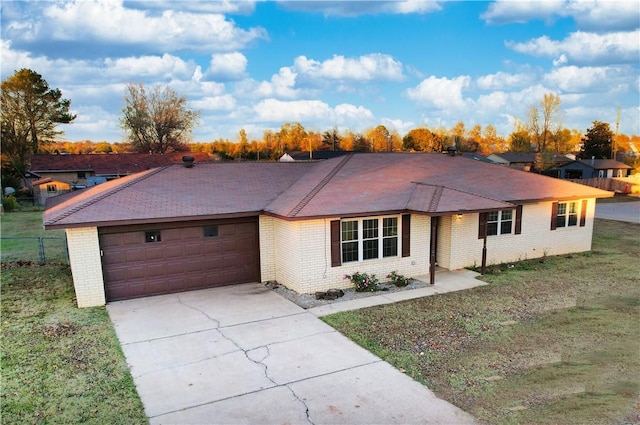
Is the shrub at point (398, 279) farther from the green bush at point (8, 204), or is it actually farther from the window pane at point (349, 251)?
the green bush at point (8, 204)

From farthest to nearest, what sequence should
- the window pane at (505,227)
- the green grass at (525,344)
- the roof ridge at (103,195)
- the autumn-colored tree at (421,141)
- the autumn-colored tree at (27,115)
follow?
the autumn-colored tree at (421,141), the autumn-colored tree at (27,115), the window pane at (505,227), the roof ridge at (103,195), the green grass at (525,344)

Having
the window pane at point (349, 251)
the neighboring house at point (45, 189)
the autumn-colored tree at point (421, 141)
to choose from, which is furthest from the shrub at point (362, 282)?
the autumn-colored tree at point (421, 141)

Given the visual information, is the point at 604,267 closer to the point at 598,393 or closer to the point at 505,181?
the point at 505,181

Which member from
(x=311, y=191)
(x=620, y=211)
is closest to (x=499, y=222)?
(x=311, y=191)

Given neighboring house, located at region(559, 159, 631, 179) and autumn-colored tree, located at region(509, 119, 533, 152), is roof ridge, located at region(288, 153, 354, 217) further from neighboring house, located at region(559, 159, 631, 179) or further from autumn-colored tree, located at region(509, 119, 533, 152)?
autumn-colored tree, located at region(509, 119, 533, 152)

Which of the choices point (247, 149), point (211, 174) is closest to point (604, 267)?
point (211, 174)

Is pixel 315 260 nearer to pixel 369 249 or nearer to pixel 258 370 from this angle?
pixel 369 249

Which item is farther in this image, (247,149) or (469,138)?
(469,138)
